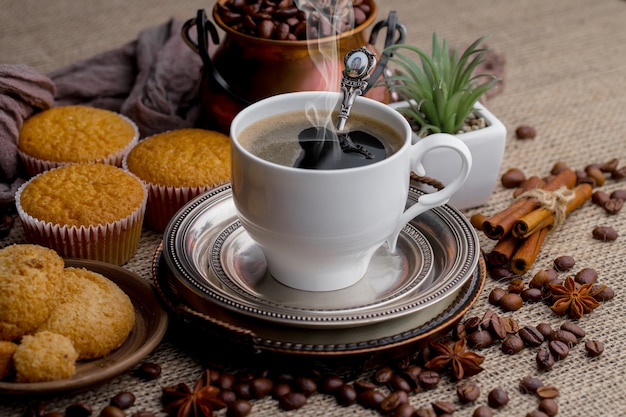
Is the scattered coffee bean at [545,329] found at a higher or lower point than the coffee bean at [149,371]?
higher

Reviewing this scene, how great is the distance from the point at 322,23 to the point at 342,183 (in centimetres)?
65

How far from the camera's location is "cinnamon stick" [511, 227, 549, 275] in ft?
5.27

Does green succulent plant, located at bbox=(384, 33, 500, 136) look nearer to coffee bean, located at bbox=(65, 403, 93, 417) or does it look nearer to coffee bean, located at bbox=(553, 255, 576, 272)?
coffee bean, located at bbox=(553, 255, 576, 272)

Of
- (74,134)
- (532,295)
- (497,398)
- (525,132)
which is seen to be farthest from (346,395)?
(525,132)

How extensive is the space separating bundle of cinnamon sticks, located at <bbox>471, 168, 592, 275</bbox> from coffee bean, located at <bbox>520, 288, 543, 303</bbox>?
0.07 meters

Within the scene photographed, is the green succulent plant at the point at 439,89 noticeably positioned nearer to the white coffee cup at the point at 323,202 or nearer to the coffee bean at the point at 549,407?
the white coffee cup at the point at 323,202

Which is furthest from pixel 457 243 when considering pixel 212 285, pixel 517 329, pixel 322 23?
pixel 322 23

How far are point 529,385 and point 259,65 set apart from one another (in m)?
0.92

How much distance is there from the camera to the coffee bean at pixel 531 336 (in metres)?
1.42

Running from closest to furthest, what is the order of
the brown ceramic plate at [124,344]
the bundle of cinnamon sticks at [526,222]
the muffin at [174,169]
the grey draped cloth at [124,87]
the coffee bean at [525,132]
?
the brown ceramic plate at [124,344], the bundle of cinnamon sticks at [526,222], the muffin at [174,169], the grey draped cloth at [124,87], the coffee bean at [525,132]

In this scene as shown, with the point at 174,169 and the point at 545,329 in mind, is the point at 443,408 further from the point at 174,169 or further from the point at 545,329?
the point at 174,169

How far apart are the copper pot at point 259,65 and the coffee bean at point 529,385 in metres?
0.75

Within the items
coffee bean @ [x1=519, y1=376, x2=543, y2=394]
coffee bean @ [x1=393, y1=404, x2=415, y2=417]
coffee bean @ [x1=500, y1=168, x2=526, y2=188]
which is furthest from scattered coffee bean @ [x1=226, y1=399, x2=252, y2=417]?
coffee bean @ [x1=500, y1=168, x2=526, y2=188]

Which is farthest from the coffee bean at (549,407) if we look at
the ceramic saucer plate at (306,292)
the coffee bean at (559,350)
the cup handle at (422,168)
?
the cup handle at (422,168)
